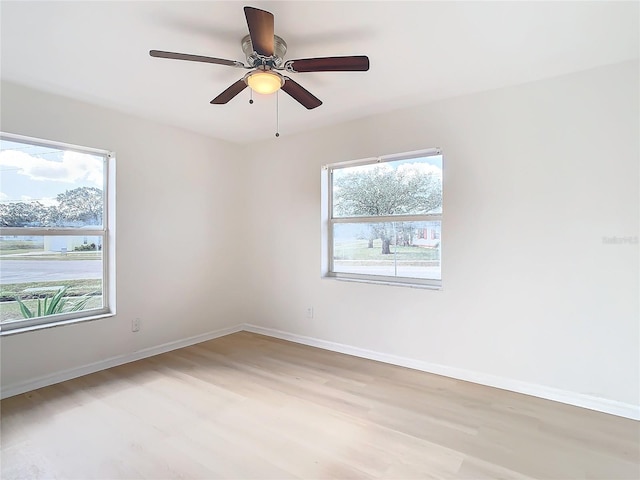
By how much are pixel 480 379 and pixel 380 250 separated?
58.8 inches

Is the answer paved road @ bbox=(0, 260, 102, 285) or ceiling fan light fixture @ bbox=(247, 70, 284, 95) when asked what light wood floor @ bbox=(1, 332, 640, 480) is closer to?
paved road @ bbox=(0, 260, 102, 285)

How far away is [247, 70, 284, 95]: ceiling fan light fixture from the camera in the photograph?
204 cm

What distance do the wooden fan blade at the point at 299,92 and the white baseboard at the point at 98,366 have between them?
2.97 metres

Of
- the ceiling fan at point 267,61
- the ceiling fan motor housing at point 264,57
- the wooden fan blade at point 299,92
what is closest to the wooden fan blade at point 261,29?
the ceiling fan at point 267,61

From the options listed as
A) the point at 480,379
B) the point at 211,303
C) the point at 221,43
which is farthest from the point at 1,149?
the point at 480,379

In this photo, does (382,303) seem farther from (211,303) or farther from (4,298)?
(4,298)

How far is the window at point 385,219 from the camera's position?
3.25 metres

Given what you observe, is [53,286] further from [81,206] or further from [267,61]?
[267,61]

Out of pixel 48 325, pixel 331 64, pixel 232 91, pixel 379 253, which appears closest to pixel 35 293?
pixel 48 325

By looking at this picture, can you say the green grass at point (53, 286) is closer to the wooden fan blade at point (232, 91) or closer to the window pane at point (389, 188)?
the wooden fan blade at point (232, 91)

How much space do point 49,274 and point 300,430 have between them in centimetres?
258

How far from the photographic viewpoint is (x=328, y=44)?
7.06 ft

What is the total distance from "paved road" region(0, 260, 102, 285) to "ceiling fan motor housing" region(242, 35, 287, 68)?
8.18 feet

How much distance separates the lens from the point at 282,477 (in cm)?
176
